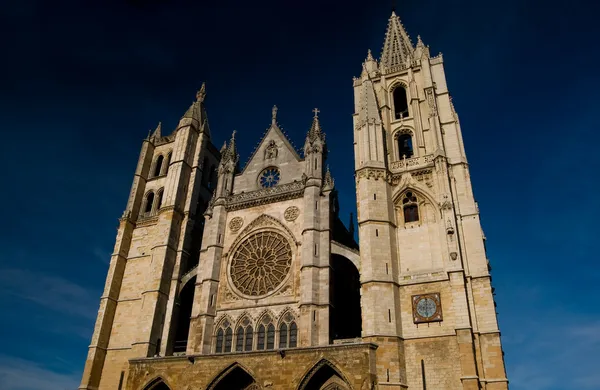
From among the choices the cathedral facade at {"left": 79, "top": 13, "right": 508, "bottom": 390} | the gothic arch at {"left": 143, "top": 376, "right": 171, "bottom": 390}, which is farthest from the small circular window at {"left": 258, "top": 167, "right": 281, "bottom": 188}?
the gothic arch at {"left": 143, "top": 376, "right": 171, "bottom": 390}

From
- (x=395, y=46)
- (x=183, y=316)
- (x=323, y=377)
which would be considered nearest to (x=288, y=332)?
(x=323, y=377)

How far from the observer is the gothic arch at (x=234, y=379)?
2000 cm

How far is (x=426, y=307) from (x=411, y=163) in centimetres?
782

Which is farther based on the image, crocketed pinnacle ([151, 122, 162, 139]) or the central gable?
crocketed pinnacle ([151, 122, 162, 139])

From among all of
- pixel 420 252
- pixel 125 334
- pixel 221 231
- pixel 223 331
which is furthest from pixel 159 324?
→ pixel 420 252

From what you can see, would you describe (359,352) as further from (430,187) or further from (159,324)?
(159,324)

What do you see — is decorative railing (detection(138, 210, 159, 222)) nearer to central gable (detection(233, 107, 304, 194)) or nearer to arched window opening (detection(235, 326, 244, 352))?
central gable (detection(233, 107, 304, 194))

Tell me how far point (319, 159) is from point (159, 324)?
12418 millimetres

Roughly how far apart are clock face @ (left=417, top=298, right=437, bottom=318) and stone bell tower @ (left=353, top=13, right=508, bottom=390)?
0.04m

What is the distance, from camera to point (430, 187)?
22.8 meters

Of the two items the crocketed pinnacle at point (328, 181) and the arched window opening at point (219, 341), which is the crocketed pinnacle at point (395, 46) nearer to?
the crocketed pinnacle at point (328, 181)

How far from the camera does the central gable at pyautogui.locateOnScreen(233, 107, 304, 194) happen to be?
2684 cm

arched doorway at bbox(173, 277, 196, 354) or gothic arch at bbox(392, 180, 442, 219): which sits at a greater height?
gothic arch at bbox(392, 180, 442, 219)

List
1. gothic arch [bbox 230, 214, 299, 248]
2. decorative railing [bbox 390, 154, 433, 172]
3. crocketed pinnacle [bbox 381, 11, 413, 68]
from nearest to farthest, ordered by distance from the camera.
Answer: decorative railing [bbox 390, 154, 433, 172] → gothic arch [bbox 230, 214, 299, 248] → crocketed pinnacle [bbox 381, 11, 413, 68]
